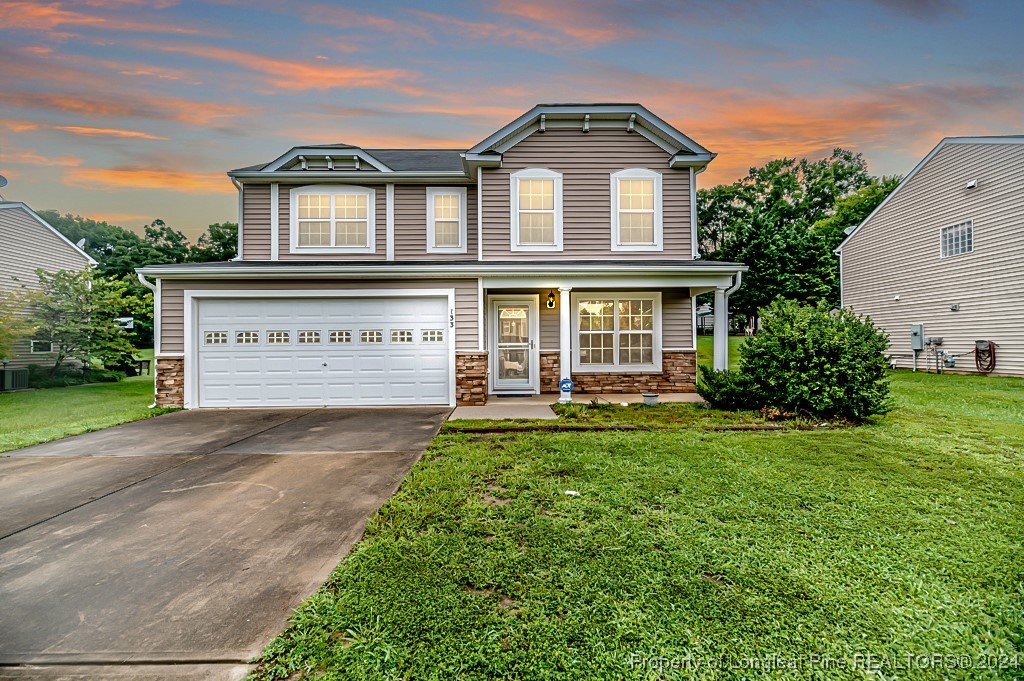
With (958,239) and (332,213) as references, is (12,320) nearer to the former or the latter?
(332,213)

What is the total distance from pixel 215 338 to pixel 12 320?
10.4 m

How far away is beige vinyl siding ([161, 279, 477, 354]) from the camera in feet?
28.7

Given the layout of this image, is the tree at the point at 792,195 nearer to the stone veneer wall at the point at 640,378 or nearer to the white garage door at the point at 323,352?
the stone veneer wall at the point at 640,378

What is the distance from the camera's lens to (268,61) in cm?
1093

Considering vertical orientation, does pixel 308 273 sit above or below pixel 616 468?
above

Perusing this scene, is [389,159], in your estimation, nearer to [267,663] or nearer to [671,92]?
[671,92]

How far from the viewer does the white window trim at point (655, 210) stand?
9969mm

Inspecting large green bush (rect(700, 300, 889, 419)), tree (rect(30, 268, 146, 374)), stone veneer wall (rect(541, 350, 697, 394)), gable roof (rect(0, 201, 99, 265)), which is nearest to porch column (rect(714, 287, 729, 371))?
stone veneer wall (rect(541, 350, 697, 394))

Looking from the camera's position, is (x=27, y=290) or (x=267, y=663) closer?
(x=267, y=663)

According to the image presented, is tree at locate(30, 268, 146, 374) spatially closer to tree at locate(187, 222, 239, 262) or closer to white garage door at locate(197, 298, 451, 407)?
white garage door at locate(197, 298, 451, 407)

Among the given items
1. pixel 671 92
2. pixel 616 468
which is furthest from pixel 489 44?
pixel 616 468

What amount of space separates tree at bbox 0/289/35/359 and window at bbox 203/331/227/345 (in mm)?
9568

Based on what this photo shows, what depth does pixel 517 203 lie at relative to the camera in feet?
32.4

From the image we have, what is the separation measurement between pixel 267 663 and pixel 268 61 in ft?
45.2
